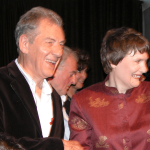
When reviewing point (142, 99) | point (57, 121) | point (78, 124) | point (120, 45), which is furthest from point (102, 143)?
point (120, 45)

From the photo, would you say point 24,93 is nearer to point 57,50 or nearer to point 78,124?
point 57,50

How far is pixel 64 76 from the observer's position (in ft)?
7.11

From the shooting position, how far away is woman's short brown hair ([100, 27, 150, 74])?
1495mm

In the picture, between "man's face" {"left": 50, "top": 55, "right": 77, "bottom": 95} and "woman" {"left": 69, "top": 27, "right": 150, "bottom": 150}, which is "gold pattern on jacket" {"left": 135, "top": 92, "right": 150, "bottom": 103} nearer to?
"woman" {"left": 69, "top": 27, "right": 150, "bottom": 150}

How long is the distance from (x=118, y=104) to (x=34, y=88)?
24.7 inches

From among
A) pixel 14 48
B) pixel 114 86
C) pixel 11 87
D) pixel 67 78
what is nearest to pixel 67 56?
pixel 67 78

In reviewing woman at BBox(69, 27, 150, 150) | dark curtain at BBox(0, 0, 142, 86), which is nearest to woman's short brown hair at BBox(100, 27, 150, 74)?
woman at BBox(69, 27, 150, 150)

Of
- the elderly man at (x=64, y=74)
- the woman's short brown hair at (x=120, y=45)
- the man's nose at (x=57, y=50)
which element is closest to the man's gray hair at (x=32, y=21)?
the man's nose at (x=57, y=50)

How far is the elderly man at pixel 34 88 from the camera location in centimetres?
121

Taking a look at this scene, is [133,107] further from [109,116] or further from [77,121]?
[77,121]

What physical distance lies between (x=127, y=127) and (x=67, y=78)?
35.2 inches

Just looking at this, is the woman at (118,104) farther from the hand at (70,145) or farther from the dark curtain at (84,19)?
the dark curtain at (84,19)

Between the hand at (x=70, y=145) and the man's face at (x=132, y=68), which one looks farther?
the man's face at (x=132, y=68)

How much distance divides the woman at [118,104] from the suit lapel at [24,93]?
0.37m
